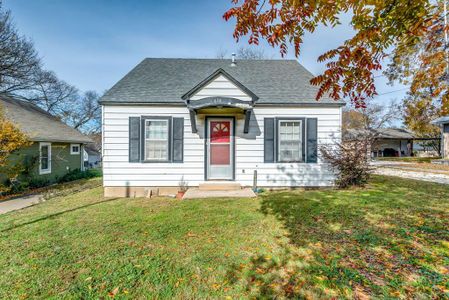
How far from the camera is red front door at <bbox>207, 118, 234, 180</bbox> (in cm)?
767

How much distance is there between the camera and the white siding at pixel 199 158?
7402mm

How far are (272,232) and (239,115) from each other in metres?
4.54

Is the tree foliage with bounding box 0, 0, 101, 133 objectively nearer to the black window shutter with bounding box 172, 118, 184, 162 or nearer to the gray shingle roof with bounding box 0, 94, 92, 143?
the gray shingle roof with bounding box 0, 94, 92, 143

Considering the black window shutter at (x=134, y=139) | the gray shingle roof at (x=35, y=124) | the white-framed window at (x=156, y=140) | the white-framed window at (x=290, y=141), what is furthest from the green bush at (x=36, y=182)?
the white-framed window at (x=290, y=141)

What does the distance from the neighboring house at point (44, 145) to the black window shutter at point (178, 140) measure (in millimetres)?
6861

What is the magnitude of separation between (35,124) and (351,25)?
15.2 metres

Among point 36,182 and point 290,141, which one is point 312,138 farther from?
point 36,182

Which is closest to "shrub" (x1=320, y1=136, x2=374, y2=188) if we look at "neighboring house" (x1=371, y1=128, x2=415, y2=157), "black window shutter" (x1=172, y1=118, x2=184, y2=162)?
"black window shutter" (x1=172, y1=118, x2=184, y2=162)

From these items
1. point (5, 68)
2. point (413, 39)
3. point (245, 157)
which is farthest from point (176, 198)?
point (5, 68)

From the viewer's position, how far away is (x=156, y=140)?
7.52 metres

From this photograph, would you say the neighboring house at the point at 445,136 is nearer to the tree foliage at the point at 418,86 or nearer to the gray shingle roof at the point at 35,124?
the tree foliage at the point at 418,86

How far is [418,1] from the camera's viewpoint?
2.61 meters

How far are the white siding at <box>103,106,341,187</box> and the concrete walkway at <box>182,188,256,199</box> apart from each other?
556 mm

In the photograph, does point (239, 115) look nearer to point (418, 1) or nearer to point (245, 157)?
point (245, 157)
